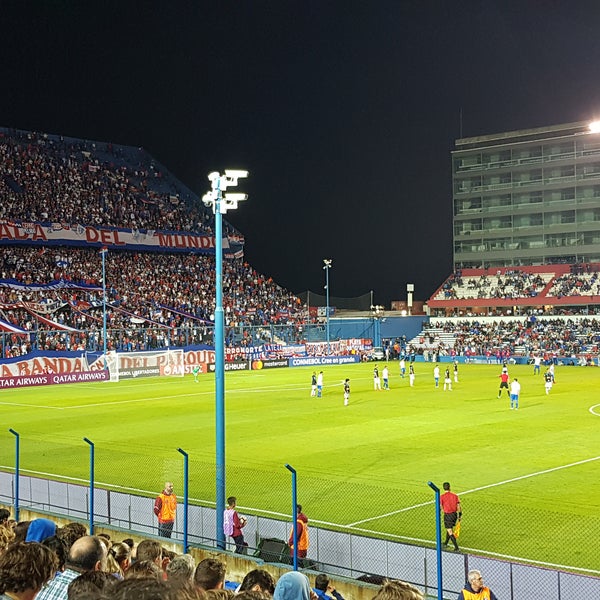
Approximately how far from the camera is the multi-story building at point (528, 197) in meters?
90.6

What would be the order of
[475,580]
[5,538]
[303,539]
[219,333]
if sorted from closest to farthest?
[5,538] → [475,580] → [303,539] → [219,333]

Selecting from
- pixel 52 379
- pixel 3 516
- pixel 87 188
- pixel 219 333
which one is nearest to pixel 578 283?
pixel 87 188

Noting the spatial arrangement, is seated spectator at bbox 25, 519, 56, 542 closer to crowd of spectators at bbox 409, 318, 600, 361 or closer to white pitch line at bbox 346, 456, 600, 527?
white pitch line at bbox 346, 456, 600, 527

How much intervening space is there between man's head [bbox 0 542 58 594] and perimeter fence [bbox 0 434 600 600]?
25.4ft

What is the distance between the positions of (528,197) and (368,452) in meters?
73.8

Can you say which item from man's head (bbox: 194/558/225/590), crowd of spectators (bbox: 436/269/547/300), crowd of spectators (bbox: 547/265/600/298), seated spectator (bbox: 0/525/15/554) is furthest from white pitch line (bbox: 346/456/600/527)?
crowd of spectators (bbox: 436/269/547/300)

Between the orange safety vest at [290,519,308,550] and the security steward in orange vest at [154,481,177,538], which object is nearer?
the orange safety vest at [290,519,308,550]

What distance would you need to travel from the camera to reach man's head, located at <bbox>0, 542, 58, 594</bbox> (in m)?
4.59

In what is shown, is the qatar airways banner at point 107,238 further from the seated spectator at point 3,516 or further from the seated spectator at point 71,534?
the seated spectator at point 71,534

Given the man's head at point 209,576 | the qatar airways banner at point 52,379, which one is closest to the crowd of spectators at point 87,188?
the qatar airways banner at point 52,379

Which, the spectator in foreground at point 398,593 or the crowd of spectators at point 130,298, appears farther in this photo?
the crowd of spectators at point 130,298

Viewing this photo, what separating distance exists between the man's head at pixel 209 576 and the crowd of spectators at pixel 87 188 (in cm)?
6777

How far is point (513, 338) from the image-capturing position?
8106 centimetres

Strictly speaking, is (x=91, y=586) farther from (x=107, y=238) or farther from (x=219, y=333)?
(x=107, y=238)
